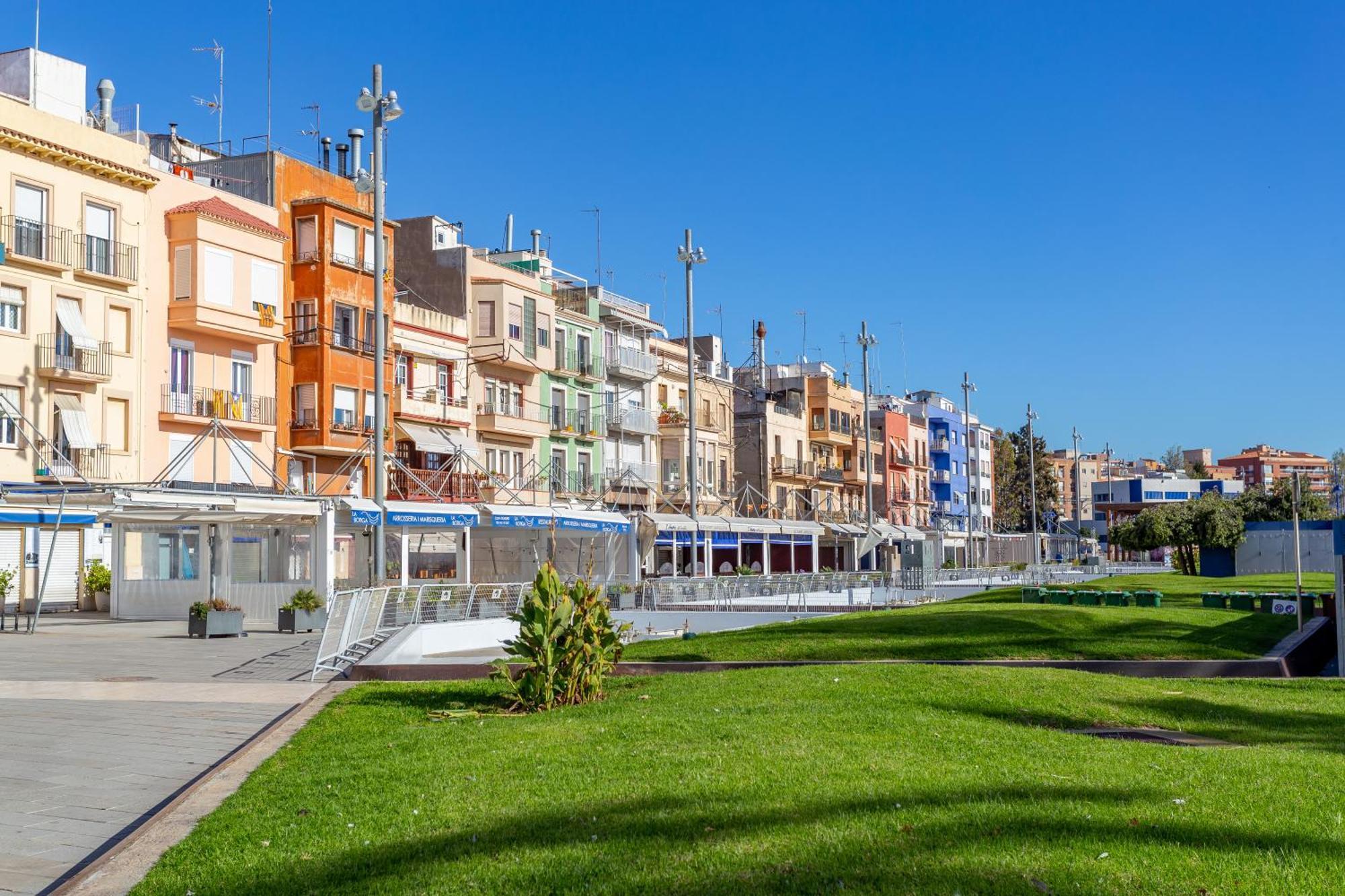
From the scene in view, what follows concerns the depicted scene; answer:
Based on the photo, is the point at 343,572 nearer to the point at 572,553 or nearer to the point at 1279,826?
the point at 572,553

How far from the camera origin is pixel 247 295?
138 feet

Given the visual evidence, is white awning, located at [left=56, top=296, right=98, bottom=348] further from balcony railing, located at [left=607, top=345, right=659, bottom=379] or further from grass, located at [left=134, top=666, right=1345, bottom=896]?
balcony railing, located at [left=607, top=345, right=659, bottom=379]

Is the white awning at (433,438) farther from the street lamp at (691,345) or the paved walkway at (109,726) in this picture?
the paved walkway at (109,726)

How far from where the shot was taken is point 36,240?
3634cm

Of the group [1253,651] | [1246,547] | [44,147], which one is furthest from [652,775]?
[1246,547]

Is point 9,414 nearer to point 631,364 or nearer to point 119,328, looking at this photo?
point 119,328

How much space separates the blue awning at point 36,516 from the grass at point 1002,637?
43.9 feet

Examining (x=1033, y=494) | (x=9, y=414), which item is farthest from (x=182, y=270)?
(x=1033, y=494)

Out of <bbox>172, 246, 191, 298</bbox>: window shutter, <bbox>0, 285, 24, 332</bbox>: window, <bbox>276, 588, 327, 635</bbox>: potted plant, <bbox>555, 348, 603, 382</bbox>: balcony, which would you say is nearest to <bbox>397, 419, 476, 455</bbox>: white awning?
<bbox>555, 348, 603, 382</bbox>: balcony

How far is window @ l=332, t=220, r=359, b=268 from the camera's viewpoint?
1796 inches

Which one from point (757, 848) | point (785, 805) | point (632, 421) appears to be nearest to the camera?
point (757, 848)

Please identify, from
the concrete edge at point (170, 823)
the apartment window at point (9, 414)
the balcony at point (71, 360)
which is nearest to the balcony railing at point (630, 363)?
the balcony at point (71, 360)

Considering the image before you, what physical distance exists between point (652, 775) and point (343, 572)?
39.0 meters

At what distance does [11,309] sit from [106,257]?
3251mm
